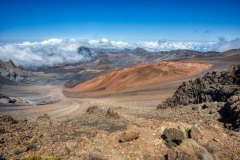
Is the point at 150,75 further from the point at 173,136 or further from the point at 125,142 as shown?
the point at 125,142

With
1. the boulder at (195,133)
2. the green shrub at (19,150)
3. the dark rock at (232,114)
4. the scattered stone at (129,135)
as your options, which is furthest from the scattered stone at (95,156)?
the dark rock at (232,114)

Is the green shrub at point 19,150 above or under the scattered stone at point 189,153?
under

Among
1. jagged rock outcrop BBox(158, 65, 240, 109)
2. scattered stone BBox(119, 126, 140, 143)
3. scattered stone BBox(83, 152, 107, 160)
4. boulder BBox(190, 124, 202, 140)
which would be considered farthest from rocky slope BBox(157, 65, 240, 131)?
scattered stone BBox(83, 152, 107, 160)

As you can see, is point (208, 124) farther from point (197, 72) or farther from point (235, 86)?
point (197, 72)

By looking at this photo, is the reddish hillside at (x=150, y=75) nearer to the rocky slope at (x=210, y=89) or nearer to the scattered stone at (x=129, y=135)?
the rocky slope at (x=210, y=89)

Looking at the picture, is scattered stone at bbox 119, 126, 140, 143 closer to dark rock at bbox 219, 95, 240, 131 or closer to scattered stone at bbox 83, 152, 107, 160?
scattered stone at bbox 83, 152, 107, 160

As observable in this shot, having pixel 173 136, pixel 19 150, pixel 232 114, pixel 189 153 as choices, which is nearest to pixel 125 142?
pixel 173 136

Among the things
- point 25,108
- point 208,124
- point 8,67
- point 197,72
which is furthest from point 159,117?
point 8,67

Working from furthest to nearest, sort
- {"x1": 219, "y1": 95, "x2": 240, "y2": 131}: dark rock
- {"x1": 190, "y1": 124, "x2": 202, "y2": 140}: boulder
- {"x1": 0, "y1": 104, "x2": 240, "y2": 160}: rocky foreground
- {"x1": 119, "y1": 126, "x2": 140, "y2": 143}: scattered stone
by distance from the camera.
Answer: {"x1": 219, "y1": 95, "x2": 240, "y2": 131}: dark rock → {"x1": 190, "y1": 124, "x2": 202, "y2": 140}: boulder → {"x1": 119, "y1": 126, "x2": 140, "y2": 143}: scattered stone → {"x1": 0, "y1": 104, "x2": 240, "y2": 160}: rocky foreground
